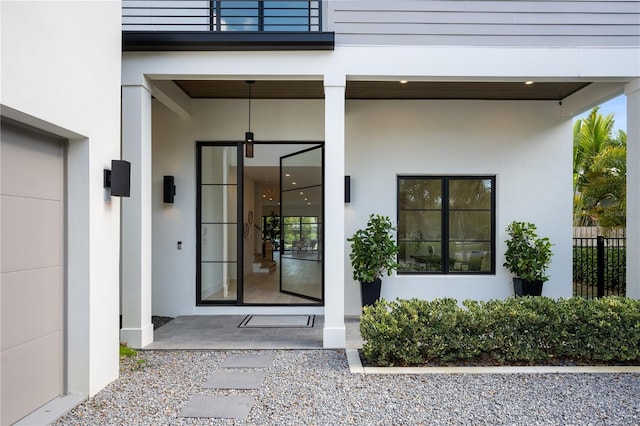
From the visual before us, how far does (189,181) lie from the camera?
6.09 meters

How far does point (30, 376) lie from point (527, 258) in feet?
19.9

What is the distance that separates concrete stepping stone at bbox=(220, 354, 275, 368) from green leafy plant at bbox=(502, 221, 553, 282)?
395 centimetres

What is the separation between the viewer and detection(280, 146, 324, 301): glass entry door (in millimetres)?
6277

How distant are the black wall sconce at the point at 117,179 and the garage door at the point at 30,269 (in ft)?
1.19

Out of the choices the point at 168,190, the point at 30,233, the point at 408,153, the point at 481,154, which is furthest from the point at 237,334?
the point at 481,154

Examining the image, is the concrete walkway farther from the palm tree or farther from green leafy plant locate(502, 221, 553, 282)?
the palm tree

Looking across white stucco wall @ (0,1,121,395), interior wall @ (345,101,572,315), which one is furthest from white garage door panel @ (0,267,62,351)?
interior wall @ (345,101,572,315)

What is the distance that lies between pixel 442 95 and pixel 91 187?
197 inches

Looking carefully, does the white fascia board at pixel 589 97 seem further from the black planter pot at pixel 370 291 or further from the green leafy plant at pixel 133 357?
the green leafy plant at pixel 133 357

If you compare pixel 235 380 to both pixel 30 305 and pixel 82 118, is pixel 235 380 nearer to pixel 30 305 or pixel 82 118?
pixel 30 305

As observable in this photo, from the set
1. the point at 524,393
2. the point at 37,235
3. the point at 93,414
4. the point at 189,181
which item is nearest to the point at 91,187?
the point at 37,235

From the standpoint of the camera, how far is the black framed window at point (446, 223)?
6160 millimetres

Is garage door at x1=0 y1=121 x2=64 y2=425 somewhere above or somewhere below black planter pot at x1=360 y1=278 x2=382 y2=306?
above

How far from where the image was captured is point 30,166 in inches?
111
